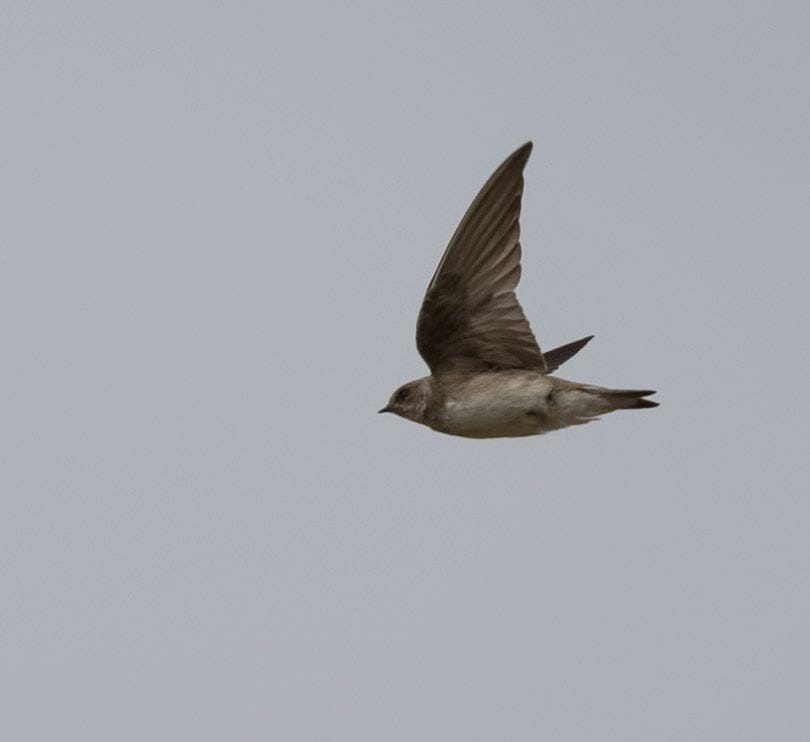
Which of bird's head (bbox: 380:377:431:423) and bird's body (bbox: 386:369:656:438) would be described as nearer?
bird's body (bbox: 386:369:656:438)

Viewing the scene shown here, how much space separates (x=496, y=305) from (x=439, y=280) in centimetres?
31

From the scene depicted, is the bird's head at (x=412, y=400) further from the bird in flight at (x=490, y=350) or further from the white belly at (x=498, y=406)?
the white belly at (x=498, y=406)

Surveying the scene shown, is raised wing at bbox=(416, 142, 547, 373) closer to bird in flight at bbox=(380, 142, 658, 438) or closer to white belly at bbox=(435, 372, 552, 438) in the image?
bird in flight at bbox=(380, 142, 658, 438)

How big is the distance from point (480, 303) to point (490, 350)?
24 centimetres

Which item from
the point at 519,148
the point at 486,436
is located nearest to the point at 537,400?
the point at 486,436

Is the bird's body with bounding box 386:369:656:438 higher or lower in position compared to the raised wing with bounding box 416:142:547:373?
lower

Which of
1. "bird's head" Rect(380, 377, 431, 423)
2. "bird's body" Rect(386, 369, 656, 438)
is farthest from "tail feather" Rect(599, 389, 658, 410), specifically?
"bird's head" Rect(380, 377, 431, 423)

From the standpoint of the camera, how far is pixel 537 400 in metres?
8.97

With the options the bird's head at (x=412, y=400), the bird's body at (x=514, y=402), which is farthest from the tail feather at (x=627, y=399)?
the bird's head at (x=412, y=400)

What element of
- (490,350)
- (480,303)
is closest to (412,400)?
(490,350)

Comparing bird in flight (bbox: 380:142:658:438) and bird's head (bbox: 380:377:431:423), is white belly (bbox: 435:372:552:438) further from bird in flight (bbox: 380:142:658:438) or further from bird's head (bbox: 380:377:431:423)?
bird's head (bbox: 380:377:431:423)

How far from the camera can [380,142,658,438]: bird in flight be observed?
8.95 meters

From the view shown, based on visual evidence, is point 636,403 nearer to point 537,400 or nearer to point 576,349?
point 537,400

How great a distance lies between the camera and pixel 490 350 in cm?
927
